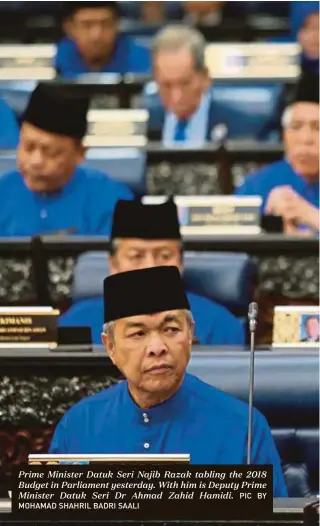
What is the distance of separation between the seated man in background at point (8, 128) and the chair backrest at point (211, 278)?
1.78 m

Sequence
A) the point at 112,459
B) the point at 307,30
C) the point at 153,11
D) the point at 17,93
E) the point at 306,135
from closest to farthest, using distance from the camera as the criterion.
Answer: the point at 112,459 < the point at 306,135 < the point at 17,93 < the point at 307,30 < the point at 153,11

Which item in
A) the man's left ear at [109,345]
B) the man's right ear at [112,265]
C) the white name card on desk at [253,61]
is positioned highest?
the white name card on desk at [253,61]

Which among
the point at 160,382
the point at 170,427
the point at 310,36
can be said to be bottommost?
the point at 170,427

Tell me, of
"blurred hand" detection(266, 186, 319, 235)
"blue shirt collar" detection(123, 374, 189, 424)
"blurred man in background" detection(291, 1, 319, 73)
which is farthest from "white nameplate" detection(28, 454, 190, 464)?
"blurred man in background" detection(291, 1, 319, 73)

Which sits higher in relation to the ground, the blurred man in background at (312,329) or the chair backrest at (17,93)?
the chair backrest at (17,93)

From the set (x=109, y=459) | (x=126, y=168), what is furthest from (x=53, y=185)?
(x=109, y=459)

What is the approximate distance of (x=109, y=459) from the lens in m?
2.82

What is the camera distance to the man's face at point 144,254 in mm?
4789

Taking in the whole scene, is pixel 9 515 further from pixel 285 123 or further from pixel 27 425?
pixel 285 123

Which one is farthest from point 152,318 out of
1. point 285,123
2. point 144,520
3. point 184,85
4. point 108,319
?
point 184,85

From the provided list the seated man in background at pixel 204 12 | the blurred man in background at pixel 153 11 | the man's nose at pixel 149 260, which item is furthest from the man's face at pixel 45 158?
the blurred man in background at pixel 153 11

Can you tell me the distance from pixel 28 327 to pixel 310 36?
4048mm

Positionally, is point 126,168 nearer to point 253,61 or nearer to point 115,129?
point 115,129

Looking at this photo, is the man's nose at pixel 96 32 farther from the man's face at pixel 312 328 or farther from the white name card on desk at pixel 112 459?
the white name card on desk at pixel 112 459
